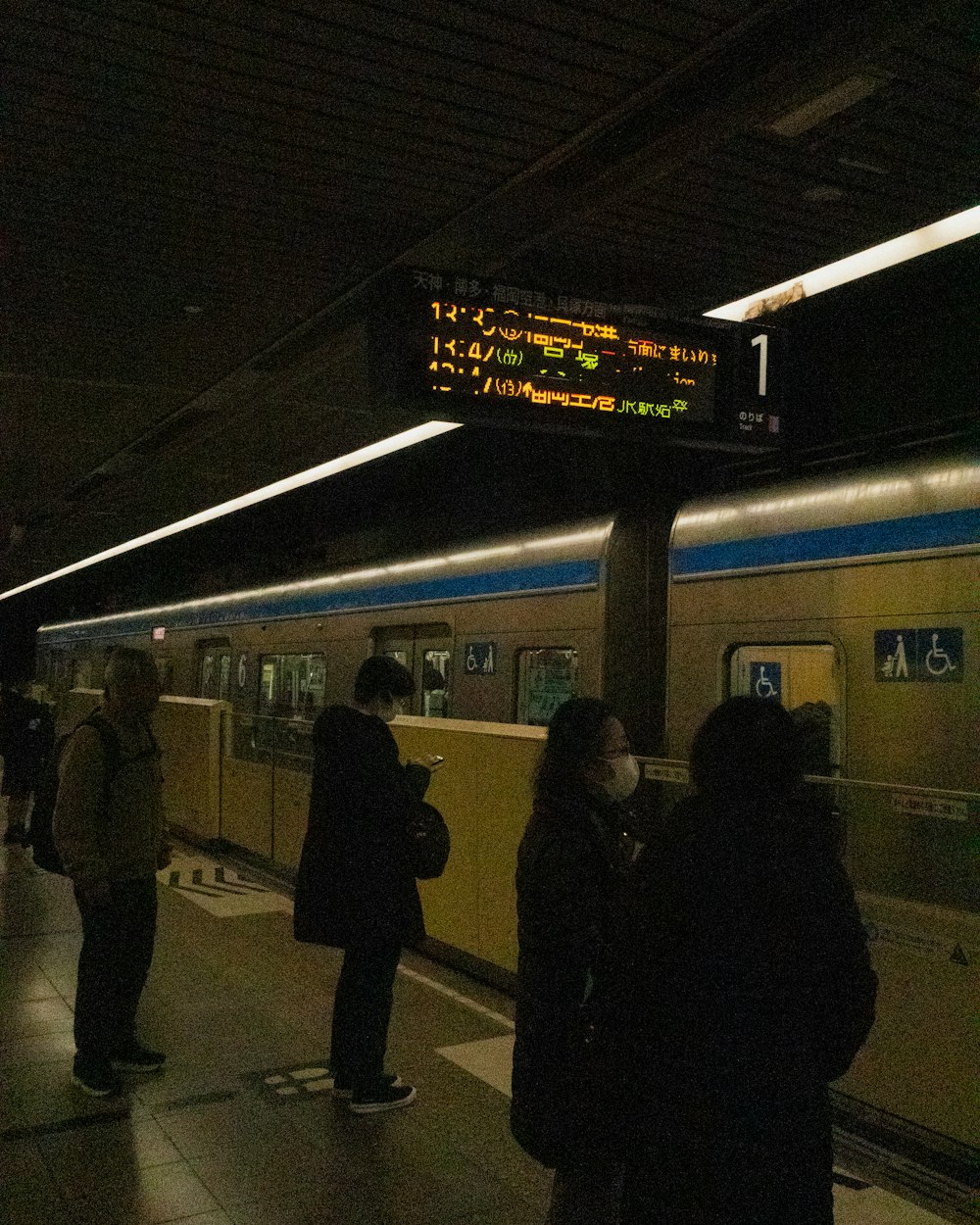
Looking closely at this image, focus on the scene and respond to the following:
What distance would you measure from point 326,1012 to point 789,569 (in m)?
3.18

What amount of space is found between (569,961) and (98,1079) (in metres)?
2.91

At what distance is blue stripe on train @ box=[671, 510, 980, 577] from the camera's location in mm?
4793

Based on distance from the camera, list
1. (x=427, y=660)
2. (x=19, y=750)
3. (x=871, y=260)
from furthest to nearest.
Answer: (x=19, y=750)
(x=427, y=660)
(x=871, y=260)

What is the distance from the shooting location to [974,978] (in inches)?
160

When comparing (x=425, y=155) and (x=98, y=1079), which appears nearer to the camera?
(x=425, y=155)

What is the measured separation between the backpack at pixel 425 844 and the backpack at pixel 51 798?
1.24 metres

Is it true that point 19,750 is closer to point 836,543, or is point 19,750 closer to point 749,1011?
point 836,543

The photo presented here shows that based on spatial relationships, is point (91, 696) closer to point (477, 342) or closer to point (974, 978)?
point (477, 342)

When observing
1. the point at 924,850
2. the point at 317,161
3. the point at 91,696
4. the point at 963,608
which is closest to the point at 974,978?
the point at 924,850

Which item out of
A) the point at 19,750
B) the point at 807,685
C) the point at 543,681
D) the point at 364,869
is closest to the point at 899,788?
the point at 807,685

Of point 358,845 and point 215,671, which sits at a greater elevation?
point 215,671

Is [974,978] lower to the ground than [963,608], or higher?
lower

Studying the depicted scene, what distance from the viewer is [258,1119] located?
439 cm

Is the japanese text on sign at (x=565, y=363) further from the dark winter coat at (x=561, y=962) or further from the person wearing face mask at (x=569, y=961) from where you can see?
the dark winter coat at (x=561, y=962)
